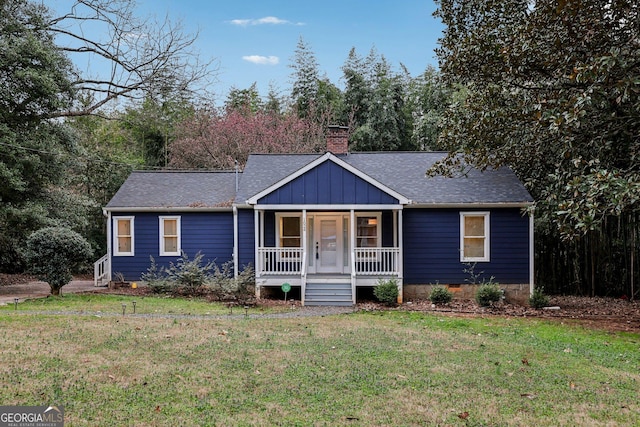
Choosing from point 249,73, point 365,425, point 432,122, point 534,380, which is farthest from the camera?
point 249,73

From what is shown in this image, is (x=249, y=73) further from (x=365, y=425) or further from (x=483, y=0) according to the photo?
(x=365, y=425)

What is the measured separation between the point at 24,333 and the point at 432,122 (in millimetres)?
22182

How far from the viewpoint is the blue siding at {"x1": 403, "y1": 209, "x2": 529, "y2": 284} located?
580 inches

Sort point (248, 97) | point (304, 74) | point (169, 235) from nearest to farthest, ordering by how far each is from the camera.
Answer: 1. point (169, 235)
2. point (304, 74)
3. point (248, 97)

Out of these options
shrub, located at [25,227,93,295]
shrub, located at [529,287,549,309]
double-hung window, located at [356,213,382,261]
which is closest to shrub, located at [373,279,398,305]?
double-hung window, located at [356,213,382,261]

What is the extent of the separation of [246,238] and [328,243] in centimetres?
263

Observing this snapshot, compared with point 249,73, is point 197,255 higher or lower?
lower

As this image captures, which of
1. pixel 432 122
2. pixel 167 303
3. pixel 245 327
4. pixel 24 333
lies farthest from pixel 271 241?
pixel 432 122

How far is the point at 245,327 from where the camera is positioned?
9.35 meters

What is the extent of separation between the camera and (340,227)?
50.8 ft

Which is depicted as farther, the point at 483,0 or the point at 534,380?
the point at 483,0

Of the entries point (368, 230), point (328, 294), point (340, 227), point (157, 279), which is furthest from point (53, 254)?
point (368, 230)

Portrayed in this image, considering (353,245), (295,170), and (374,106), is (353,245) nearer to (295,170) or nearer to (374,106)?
(295,170)

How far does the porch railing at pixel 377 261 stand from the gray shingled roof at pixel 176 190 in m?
4.67
